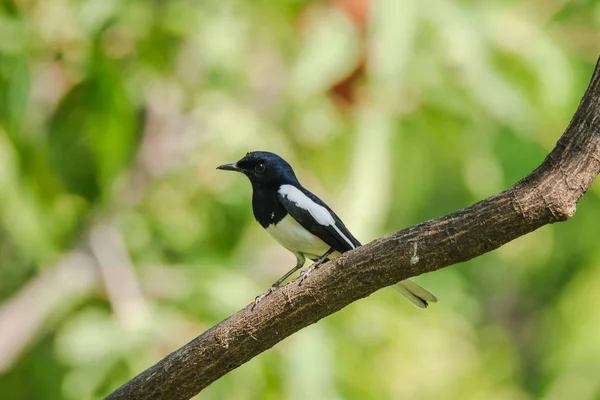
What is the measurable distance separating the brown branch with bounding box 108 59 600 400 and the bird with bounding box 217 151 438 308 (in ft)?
1.74

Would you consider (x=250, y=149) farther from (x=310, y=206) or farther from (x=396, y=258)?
(x=396, y=258)

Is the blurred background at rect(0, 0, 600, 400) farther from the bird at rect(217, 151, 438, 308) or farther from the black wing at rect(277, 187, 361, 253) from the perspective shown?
the black wing at rect(277, 187, 361, 253)

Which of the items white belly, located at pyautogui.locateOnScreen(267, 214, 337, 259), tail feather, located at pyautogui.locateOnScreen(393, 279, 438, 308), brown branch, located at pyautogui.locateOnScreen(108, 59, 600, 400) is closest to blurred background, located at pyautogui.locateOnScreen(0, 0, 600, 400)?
white belly, located at pyautogui.locateOnScreen(267, 214, 337, 259)

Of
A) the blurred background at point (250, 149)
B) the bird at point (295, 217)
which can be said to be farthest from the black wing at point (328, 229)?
the blurred background at point (250, 149)

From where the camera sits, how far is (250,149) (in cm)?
560

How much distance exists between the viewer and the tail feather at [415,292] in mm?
3238

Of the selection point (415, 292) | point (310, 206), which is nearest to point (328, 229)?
point (310, 206)

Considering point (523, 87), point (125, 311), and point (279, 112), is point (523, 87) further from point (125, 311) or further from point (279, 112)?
point (125, 311)

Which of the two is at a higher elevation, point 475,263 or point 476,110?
point 475,263

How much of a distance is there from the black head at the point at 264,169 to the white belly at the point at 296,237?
0.22 m

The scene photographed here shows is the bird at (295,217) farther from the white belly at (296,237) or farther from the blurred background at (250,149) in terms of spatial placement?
the blurred background at (250,149)

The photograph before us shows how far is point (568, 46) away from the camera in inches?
251

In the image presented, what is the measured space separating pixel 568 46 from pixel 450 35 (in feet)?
6.43

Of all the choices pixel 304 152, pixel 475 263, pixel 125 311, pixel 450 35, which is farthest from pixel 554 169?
pixel 475 263
